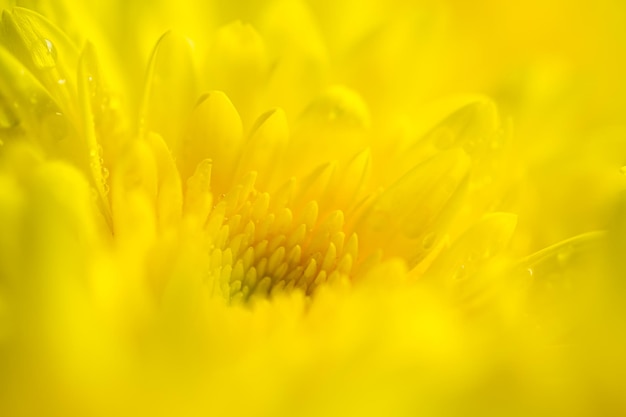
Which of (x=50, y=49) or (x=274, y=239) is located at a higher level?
(x=50, y=49)

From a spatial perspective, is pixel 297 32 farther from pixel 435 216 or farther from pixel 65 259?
pixel 65 259

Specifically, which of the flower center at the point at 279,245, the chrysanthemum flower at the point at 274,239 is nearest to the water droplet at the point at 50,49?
the chrysanthemum flower at the point at 274,239

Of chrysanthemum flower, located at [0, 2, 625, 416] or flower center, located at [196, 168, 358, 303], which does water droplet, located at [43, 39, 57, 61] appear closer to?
chrysanthemum flower, located at [0, 2, 625, 416]

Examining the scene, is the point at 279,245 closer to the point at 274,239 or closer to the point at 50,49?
the point at 274,239

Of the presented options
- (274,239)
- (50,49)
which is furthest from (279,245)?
(50,49)

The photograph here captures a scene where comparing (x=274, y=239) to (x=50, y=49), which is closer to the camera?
(x=50, y=49)

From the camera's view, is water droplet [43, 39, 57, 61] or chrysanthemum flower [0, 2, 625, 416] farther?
water droplet [43, 39, 57, 61]

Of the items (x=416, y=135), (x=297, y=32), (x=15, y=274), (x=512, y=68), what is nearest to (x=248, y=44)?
(x=297, y=32)

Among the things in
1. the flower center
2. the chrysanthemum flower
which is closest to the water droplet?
the chrysanthemum flower
